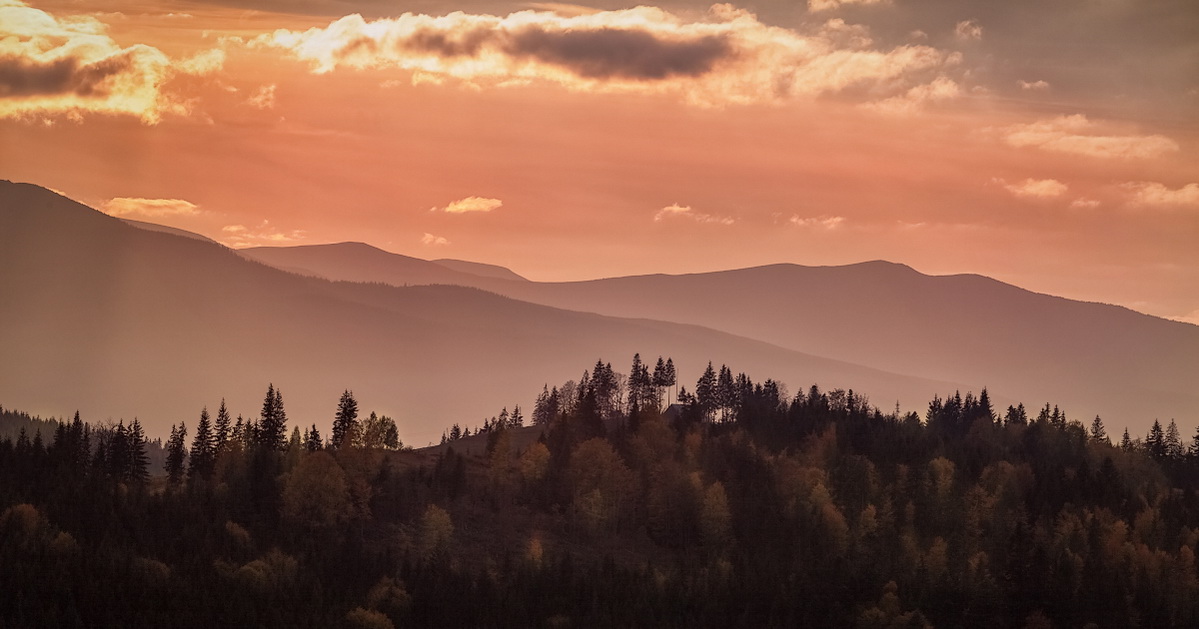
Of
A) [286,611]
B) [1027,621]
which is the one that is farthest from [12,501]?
[1027,621]

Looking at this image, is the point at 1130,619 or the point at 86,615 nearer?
the point at 86,615

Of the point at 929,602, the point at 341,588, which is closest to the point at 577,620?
the point at 341,588

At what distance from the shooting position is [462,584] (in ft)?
639

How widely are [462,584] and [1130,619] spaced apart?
92597 mm

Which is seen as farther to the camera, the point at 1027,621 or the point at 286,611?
the point at 1027,621

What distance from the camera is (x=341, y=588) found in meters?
190

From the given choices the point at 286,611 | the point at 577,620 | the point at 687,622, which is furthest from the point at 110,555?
the point at 687,622

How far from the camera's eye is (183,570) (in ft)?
612

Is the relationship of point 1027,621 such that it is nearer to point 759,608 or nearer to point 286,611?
point 759,608

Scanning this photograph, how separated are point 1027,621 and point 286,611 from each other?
99201 millimetres

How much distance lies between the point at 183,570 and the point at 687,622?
2644 inches

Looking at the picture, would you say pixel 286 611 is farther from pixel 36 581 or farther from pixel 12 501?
pixel 12 501

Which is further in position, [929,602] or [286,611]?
[929,602]

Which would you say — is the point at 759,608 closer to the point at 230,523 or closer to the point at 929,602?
the point at 929,602
